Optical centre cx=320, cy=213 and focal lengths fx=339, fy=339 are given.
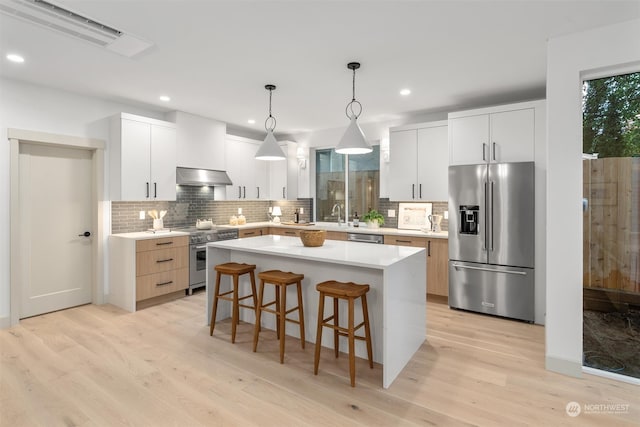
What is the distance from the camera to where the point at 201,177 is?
5.27m

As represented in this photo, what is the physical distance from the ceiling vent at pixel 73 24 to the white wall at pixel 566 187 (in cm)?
336

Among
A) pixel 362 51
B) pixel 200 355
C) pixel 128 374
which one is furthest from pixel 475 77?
pixel 128 374

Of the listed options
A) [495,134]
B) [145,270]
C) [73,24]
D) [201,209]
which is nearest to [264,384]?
[145,270]

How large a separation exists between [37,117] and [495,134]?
5.30 meters

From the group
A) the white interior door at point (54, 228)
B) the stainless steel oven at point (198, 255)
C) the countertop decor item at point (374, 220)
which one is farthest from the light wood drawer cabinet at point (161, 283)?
the countertop decor item at point (374, 220)

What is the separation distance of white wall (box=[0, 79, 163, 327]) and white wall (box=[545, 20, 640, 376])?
4.99m

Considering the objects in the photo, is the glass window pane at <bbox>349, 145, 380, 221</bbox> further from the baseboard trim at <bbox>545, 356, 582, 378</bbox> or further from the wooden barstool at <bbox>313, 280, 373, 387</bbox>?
the baseboard trim at <bbox>545, 356, 582, 378</bbox>

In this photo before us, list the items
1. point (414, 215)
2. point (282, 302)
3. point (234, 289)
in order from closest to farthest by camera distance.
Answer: point (282, 302) → point (234, 289) → point (414, 215)

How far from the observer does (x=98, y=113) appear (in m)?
4.38

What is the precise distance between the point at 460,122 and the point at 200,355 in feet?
12.8

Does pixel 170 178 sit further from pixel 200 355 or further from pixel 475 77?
pixel 475 77

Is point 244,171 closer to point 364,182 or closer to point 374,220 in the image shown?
point 364,182

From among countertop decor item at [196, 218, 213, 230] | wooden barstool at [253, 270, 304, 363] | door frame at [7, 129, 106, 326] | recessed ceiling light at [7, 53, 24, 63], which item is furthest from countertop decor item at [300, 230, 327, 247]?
recessed ceiling light at [7, 53, 24, 63]

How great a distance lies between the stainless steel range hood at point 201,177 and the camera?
5026 millimetres
